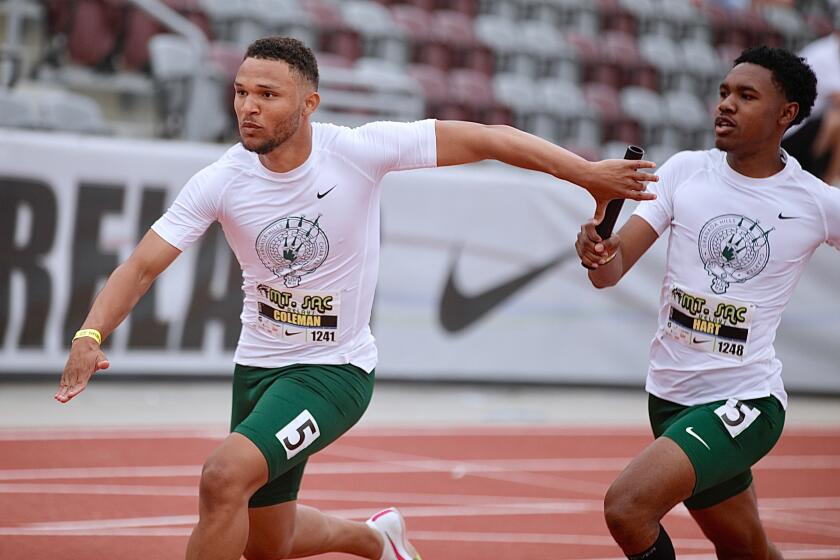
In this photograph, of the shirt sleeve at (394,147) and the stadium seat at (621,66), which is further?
the stadium seat at (621,66)

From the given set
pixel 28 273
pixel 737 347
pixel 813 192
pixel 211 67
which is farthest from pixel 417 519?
pixel 211 67

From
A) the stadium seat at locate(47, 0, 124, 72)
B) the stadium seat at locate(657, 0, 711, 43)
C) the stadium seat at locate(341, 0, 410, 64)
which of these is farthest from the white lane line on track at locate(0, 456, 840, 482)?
the stadium seat at locate(657, 0, 711, 43)

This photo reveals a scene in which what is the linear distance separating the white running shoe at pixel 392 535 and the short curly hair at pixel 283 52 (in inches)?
81.1

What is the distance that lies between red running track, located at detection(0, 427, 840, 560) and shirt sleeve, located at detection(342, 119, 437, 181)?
2.30m

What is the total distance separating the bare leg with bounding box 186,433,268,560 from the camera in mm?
4102

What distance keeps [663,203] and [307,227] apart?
4.93 ft

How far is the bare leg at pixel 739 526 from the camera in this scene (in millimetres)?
4785

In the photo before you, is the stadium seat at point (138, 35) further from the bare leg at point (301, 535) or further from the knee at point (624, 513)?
the knee at point (624, 513)

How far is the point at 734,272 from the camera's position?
475cm

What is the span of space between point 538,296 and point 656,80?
7927 mm

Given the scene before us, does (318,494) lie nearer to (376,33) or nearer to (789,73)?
(789,73)

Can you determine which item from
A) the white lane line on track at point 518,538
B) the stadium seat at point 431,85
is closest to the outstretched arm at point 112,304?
the white lane line on track at point 518,538

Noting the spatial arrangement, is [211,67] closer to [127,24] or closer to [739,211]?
[127,24]

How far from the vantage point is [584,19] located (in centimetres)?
1830
